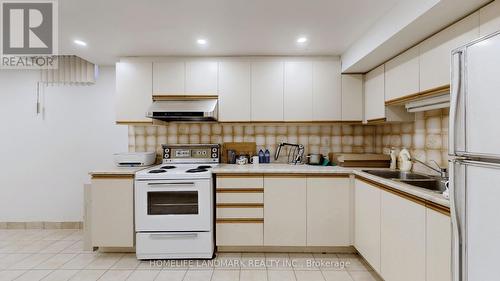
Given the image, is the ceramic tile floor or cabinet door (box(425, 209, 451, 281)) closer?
cabinet door (box(425, 209, 451, 281))

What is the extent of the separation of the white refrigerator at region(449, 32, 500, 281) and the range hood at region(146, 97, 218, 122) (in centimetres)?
218

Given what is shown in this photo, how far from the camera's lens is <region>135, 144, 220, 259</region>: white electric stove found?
2588 mm

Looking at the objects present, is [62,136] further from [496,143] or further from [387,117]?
[496,143]

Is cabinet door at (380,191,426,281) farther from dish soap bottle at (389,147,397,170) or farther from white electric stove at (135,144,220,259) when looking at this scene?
white electric stove at (135,144,220,259)

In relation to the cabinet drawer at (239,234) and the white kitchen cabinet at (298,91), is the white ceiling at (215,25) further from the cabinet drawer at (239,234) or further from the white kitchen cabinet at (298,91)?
the cabinet drawer at (239,234)

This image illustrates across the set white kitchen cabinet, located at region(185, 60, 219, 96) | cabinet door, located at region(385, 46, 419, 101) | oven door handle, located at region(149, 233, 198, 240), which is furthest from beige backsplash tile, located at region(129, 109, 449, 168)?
oven door handle, located at region(149, 233, 198, 240)

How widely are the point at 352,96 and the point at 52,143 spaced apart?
4.00 meters

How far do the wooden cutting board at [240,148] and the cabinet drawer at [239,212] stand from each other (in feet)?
2.67

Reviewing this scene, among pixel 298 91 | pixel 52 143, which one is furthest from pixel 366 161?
pixel 52 143

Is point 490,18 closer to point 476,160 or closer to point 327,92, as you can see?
point 476,160

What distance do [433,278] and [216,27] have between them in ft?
7.98

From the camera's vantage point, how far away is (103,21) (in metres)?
2.20

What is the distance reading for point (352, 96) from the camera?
9.99 feet

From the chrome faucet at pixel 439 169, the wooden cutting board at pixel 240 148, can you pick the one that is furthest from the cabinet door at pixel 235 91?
the chrome faucet at pixel 439 169
